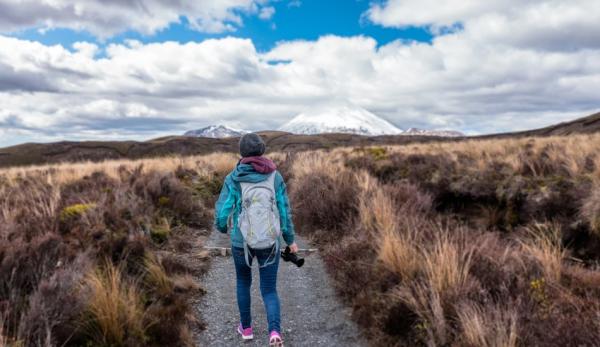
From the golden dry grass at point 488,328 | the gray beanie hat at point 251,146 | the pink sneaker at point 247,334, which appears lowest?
the pink sneaker at point 247,334

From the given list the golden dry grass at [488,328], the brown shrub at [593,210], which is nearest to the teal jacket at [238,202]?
the golden dry grass at [488,328]

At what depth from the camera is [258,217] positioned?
3.81m

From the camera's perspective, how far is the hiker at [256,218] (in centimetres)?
382

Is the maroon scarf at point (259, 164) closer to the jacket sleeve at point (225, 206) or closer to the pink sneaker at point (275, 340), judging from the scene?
the jacket sleeve at point (225, 206)

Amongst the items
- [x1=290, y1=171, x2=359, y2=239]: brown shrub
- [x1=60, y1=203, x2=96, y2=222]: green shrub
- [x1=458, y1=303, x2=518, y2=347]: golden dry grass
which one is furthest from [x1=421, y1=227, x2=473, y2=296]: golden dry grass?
[x1=60, y1=203, x2=96, y2=222]: green shrub

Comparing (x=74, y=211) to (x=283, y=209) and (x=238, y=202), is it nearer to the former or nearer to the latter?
(x=238, y=202)

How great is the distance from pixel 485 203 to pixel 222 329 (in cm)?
661

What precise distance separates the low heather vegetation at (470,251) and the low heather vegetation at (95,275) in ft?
7.26

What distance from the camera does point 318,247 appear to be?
752 centimetres

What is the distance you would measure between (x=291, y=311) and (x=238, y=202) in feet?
6.01

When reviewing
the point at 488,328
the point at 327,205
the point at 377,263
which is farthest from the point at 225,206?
the point at 327,205

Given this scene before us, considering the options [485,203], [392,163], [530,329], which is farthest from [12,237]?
[392,163]

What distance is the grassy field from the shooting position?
132 inches

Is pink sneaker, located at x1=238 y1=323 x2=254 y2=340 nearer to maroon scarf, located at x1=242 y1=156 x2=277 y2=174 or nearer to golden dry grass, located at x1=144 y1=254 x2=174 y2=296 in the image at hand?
golden dry grass, located at x1=144 y1=254 x2=174 y2=296
